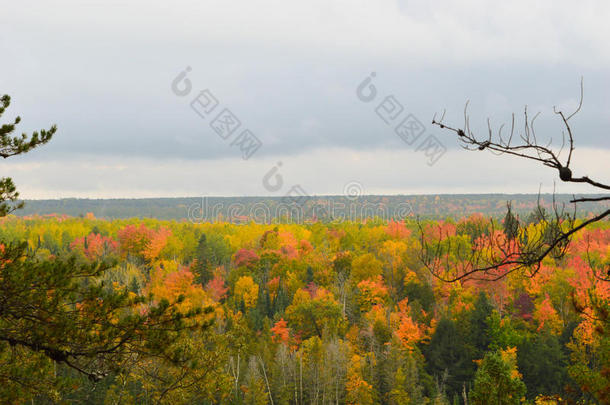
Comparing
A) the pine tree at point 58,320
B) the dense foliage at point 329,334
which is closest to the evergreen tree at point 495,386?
the dense foliage at point 329,334

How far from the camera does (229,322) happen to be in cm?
5834

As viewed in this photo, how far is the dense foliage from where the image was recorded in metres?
11.6

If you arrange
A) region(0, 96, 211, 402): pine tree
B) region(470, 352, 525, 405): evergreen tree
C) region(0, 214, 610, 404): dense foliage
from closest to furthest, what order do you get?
region(0, 96, 211, 402): pine tree, region(0, 214, 610, 404): dense foliage, region(470, 352, 525, 405): evergreen tree

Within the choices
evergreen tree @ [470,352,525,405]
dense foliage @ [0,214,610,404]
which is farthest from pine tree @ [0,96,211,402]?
evergreen tree @ [470,352,525,405]

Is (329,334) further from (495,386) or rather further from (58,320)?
(58,320)

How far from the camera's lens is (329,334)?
5275 centimetres

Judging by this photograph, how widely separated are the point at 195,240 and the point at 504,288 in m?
64.2

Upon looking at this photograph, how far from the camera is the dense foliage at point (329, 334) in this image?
11.6 m

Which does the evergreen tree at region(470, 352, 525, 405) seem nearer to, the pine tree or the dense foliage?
the dense foliage

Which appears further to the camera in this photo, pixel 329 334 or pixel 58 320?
pixel 329 334

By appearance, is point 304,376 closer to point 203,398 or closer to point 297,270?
point 203,398

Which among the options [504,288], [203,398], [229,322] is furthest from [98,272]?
[504,288]

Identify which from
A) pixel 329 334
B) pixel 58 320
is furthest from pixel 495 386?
pixel 58 320

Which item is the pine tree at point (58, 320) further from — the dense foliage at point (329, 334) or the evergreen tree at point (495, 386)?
the evergreen tree at point (495, 386)
